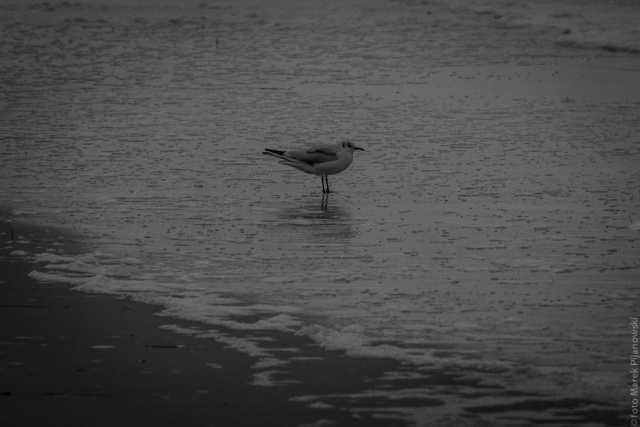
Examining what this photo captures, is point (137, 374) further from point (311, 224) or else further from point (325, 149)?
point (325, 149)

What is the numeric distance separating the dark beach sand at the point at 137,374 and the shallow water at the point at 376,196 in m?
0.27

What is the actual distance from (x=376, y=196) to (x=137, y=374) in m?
4.46

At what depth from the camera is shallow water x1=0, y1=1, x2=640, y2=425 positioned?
5961 mm

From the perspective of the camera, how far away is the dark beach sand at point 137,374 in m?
4.91

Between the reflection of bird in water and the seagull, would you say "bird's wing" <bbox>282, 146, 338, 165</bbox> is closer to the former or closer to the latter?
the seagull

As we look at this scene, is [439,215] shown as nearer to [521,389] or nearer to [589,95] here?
[521,389]

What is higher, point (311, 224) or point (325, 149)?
point (325, 149)

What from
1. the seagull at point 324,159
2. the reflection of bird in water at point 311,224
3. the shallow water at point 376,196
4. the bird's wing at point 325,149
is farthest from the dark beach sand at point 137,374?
the bird's wing at point 325,149

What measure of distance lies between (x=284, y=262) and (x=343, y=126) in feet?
18.8

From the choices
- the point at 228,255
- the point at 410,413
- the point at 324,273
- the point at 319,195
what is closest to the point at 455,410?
the point at 410,413

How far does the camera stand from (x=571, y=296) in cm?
659

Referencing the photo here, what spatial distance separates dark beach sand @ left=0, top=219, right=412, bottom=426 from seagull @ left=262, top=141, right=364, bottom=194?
356cm

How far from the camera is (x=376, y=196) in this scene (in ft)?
31.4

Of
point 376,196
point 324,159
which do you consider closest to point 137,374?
point 376,196
